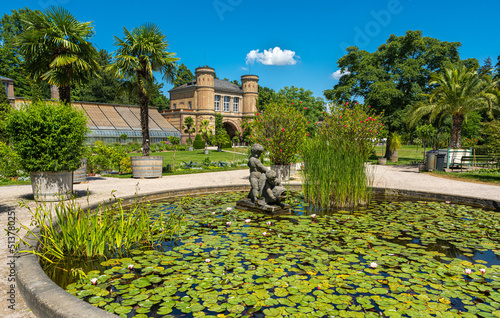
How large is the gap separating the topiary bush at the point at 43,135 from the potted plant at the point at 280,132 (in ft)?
16.2

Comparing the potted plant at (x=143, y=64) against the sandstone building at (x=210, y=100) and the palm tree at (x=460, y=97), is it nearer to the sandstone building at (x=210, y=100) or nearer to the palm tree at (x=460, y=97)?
the palm tree at (x=460, y=97)

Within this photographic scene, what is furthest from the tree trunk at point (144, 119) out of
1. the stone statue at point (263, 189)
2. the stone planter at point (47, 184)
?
the stone statue at point (263, 189)

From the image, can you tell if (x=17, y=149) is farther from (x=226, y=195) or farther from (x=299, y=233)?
(x=299, y=233)

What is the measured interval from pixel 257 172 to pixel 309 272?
2.58 metres

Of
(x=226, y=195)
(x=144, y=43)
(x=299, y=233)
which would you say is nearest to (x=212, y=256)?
(x=299, y=233)

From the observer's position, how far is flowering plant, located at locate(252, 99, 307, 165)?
8.88 metres

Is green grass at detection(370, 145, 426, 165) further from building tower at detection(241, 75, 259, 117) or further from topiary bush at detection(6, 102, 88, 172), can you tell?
building tower at detection(241, 75, 259, 117)

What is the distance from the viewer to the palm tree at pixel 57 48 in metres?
8.21

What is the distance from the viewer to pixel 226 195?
7043 mm

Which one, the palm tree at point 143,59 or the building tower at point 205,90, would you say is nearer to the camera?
the palm tree at point 143,59

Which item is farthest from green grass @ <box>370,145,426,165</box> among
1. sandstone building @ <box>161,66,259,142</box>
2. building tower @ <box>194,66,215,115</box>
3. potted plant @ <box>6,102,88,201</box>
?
building tower @ <box>194,66,215,115</box>

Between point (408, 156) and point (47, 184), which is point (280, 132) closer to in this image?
point (47, 184)

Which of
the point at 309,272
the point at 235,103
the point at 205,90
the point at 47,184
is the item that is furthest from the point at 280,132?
the point at 235,103

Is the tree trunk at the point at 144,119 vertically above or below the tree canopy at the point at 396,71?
below
